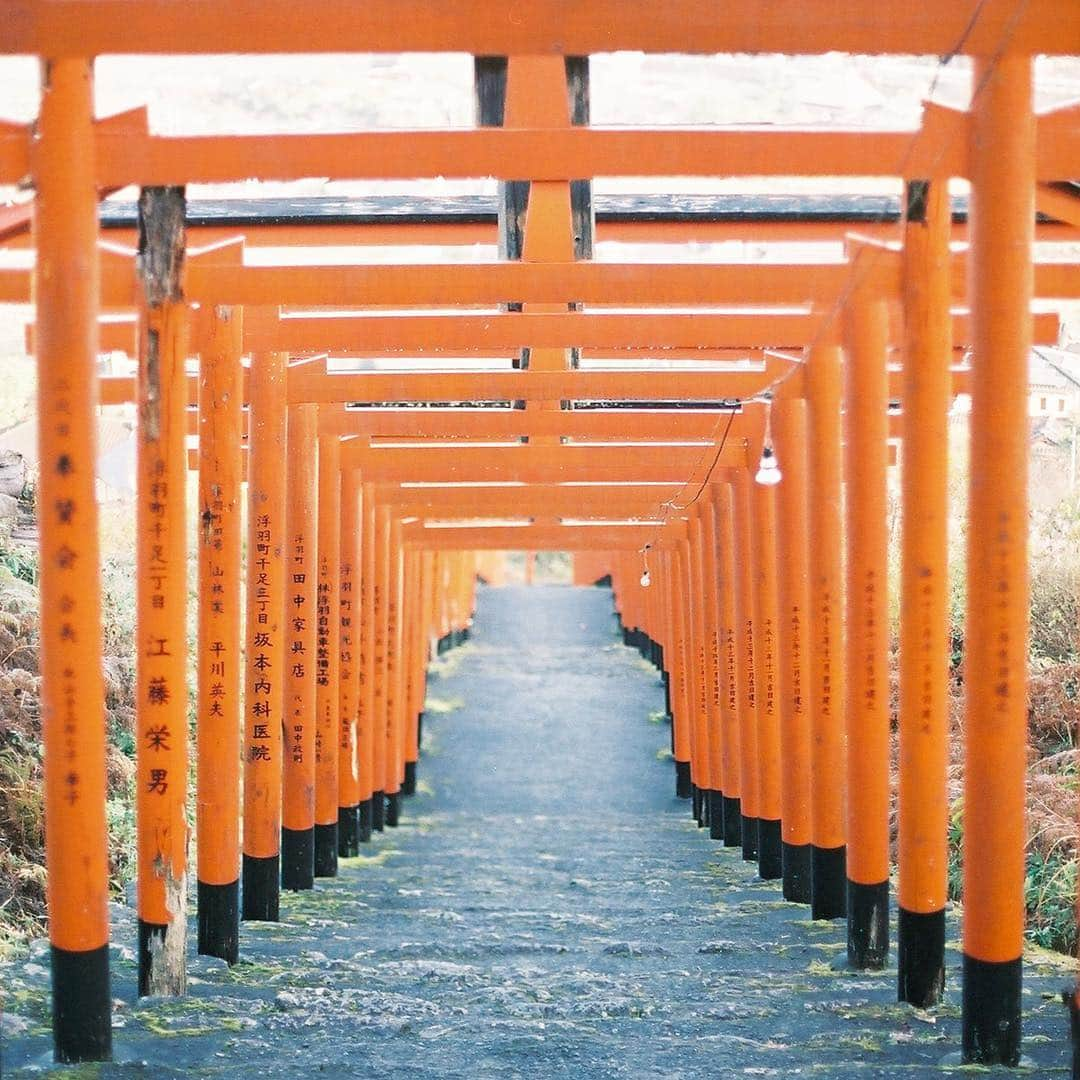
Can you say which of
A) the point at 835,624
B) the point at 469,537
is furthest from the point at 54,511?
the point at 469,537

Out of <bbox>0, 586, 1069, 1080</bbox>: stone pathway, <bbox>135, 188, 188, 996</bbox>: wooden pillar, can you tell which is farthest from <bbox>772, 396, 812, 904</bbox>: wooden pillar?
<bbox>135, 188, 188, 996</bbox>: wooden pillar

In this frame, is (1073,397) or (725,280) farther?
(1073,397)

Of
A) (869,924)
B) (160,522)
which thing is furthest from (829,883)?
(160,522)

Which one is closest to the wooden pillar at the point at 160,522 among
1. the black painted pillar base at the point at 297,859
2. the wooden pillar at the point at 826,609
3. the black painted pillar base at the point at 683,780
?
the wooden pillar at the point at 826,609

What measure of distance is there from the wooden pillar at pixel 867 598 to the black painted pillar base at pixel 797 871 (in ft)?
8.77

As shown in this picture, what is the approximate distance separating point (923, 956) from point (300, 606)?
530cm

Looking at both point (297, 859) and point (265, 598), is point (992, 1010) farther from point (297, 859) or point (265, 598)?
point (297, 859)

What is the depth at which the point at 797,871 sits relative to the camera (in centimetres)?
1089

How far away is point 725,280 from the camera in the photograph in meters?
7.66

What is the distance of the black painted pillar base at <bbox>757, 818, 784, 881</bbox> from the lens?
40.2 ft

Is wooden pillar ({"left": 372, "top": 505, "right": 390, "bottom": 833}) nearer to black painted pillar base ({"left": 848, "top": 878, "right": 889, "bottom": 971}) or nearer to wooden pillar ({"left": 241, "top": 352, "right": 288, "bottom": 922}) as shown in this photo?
wooden pillar ({"left": 241, "top": 352, "right": 288, "bottom": 922})

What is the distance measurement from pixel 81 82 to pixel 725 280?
11.0 feet

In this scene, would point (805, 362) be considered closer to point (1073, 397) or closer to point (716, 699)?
point (716, 699)

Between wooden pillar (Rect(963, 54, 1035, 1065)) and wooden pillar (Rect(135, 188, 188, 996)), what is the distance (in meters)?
3.53
